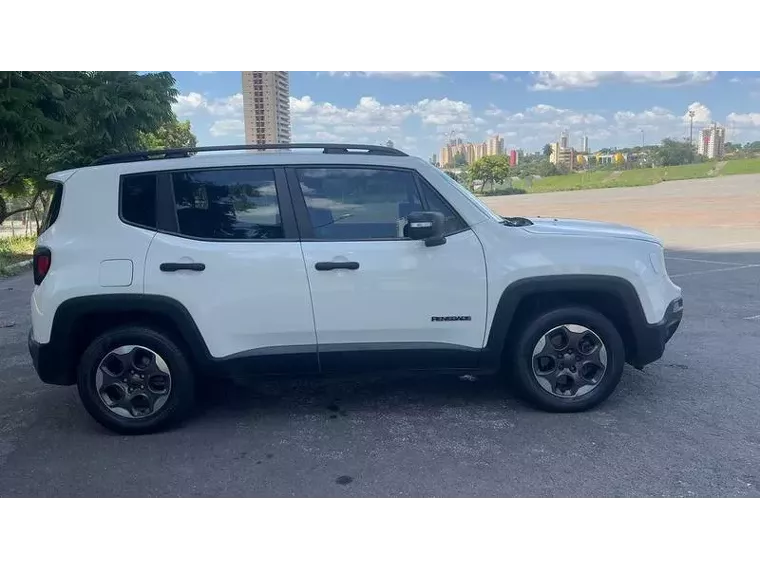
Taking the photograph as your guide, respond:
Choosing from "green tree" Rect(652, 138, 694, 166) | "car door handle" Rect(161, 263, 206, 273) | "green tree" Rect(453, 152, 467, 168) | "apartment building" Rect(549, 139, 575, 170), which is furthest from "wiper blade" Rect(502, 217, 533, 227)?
"green tree" Rect(652, 138, 694, 166)

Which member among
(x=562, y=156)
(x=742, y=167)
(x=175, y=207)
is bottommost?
(x=175, y=207)

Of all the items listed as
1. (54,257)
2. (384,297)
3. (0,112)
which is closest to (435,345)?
(384,297)

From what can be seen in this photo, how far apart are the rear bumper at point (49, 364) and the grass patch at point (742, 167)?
1883 inches

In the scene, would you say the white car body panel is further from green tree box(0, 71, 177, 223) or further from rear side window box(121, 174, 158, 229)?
green tree box(0, 71, 177, 223)

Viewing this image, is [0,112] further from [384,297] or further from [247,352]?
[384,297]

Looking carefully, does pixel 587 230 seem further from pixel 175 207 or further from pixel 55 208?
pixel 55 208

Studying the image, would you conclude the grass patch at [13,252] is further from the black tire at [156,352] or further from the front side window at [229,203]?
the front side window at [229,203]

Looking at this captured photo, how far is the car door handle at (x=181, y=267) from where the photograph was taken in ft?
13.2

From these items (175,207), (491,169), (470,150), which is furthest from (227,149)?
(491,169)

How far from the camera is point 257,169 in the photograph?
13.8 feet

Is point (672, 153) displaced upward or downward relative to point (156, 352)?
upward

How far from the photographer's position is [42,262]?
4.07 metres

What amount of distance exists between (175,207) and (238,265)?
2.00ft

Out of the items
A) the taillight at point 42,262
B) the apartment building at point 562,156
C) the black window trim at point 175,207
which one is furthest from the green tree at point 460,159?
the apartment building at point 562,156
